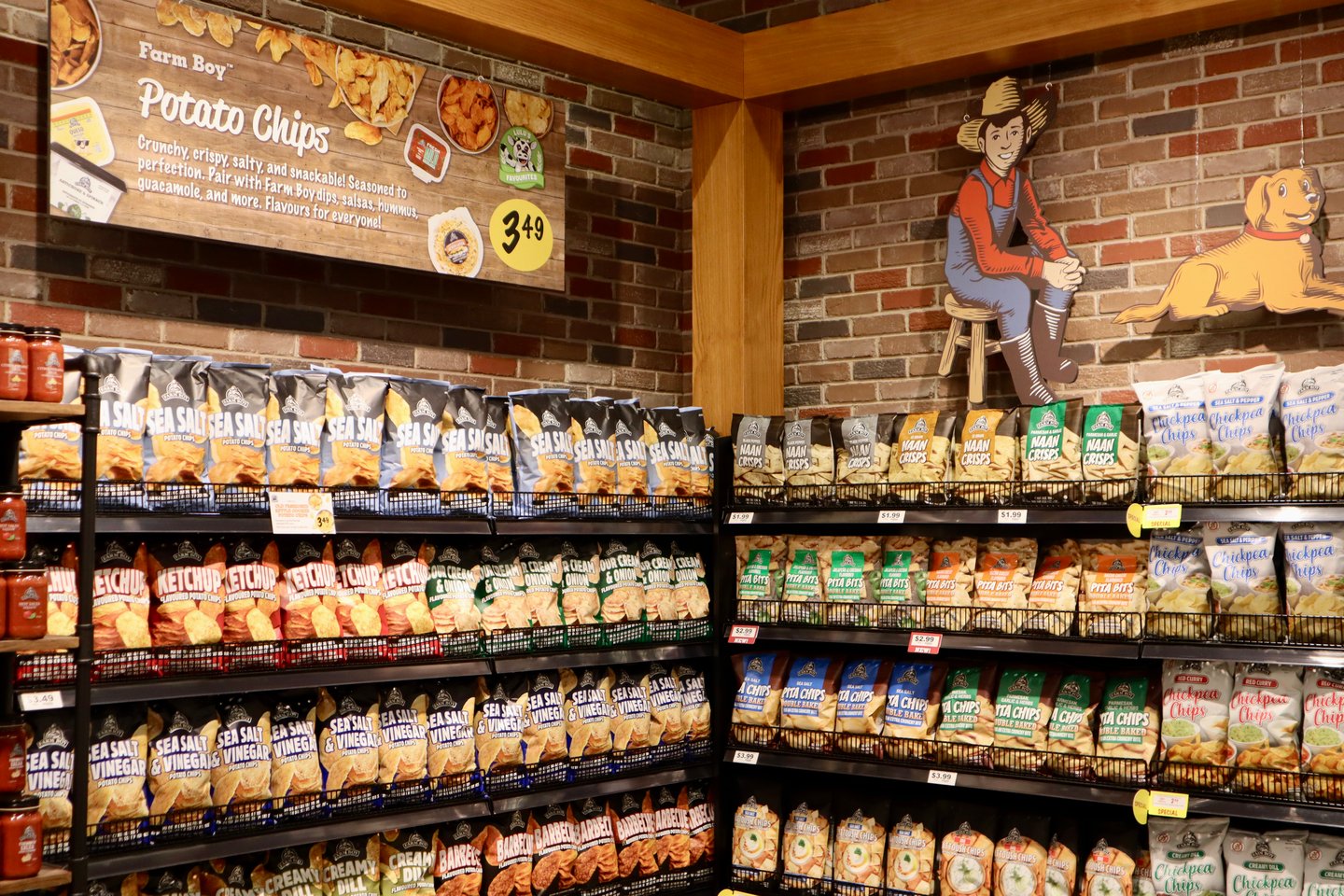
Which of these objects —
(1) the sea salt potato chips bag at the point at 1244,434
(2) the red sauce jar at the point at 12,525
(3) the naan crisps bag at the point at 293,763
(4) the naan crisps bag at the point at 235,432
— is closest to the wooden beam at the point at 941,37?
(1) the sea salt potato chips bag at the point at 1244,434

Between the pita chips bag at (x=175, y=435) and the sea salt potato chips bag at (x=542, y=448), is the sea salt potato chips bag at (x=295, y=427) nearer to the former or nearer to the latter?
the pita chips bag at (x=175, y=435)

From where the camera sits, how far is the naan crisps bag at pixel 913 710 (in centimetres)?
425

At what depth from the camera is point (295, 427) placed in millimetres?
3623

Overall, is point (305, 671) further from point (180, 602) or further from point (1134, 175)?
point (1134, 175)

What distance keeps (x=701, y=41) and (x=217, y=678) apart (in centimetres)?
291

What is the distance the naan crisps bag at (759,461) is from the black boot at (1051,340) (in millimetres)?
937

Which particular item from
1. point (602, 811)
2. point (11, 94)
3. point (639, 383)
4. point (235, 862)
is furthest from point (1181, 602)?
point (11, 94)

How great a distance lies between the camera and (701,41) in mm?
4918

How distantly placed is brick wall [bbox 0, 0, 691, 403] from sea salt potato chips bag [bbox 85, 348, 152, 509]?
0.53m

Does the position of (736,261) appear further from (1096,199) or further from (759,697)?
(759,697)

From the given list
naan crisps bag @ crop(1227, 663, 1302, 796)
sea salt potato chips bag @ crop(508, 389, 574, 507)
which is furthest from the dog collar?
sea salt potato chips bag @ crop(508, 389, 574, 507)

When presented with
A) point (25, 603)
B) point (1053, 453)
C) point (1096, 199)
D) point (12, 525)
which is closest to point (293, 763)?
point (25, 603)

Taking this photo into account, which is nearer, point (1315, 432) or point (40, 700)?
point (40, 700)

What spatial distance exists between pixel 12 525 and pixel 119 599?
0.54 metres
